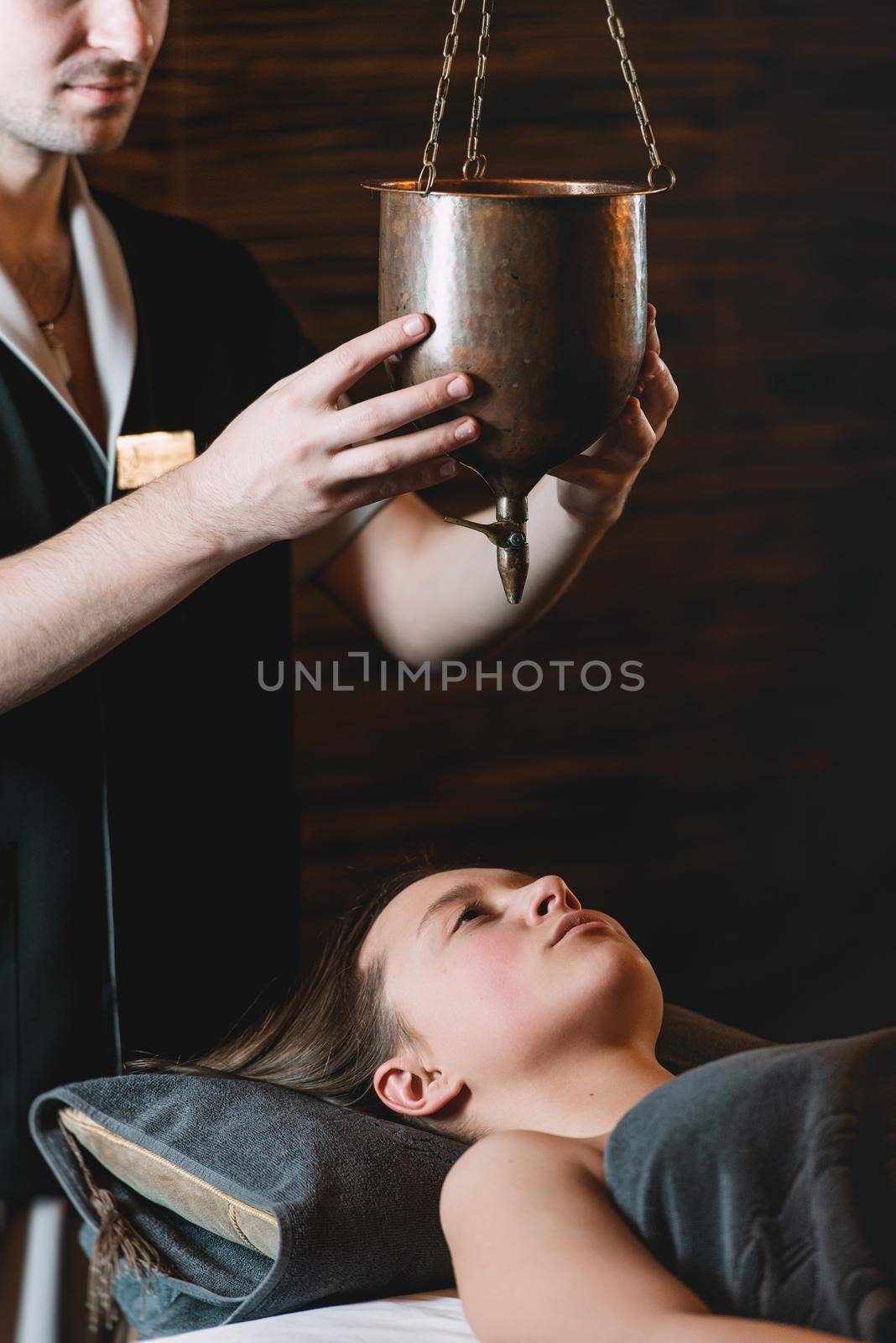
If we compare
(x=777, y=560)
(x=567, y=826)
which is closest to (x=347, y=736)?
(x=567, y=826)

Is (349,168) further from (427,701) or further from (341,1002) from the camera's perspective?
(341,1002)

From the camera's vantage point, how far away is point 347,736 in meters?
2.48

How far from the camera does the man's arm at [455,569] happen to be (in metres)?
1.44

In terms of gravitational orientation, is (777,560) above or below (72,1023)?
above

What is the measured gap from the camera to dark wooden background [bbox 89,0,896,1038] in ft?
7.47

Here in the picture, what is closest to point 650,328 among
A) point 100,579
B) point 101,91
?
point 100,579

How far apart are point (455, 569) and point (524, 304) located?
0.70m

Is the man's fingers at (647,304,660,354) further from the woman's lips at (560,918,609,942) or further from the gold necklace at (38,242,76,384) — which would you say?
the gold necklace at (38,242,76,384)

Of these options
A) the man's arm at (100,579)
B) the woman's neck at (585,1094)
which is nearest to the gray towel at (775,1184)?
the woman's neck at (585,1094)

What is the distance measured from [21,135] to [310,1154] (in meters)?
0.96

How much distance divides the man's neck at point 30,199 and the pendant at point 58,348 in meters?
0.08

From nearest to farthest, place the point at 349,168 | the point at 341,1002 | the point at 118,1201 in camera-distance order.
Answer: the point at 118,1201 < the point at 341,1002 < the point at 349,168
